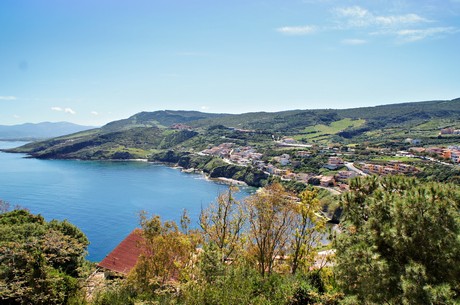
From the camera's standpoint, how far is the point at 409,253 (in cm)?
786

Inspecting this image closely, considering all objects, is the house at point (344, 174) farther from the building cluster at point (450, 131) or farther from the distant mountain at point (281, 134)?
the building cluster at point (450, 131)

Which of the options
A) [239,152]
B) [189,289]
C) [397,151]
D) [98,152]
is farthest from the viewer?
[98,152]

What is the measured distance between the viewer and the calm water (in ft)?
178

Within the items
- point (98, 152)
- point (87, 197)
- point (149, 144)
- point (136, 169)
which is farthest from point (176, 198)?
point (149, 144)

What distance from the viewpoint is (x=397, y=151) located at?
9650 centimetres

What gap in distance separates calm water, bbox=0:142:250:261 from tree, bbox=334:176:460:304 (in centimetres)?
3892

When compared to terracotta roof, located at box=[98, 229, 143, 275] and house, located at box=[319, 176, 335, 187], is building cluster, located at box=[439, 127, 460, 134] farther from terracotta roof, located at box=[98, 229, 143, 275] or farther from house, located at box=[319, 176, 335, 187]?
terracotta roof, located at box=[98, 229, 143, 275]

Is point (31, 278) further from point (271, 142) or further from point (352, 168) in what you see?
point (271, 142)

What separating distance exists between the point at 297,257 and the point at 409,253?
895 centimetres

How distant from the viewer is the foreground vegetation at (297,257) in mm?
7449

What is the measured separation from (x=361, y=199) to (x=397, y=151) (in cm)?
9535

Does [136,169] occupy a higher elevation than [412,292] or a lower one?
lower

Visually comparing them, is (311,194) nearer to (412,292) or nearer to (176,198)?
(412,292)

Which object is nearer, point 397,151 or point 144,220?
point 144,220
